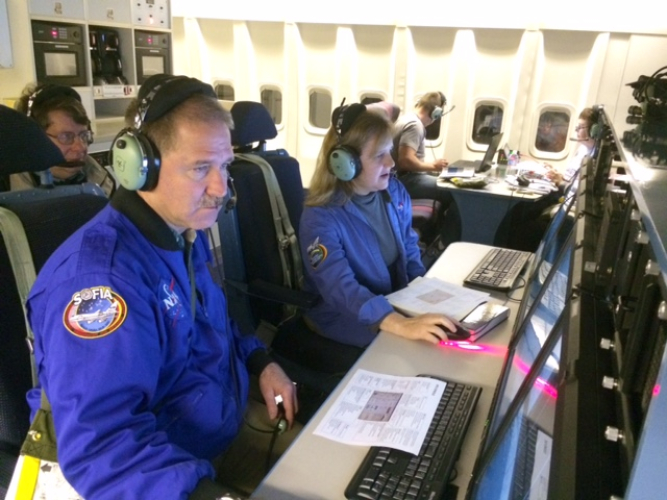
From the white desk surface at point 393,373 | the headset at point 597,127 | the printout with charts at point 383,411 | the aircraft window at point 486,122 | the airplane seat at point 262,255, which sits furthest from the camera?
the aircraft window at point 486,122

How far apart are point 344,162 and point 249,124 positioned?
2.11 feet

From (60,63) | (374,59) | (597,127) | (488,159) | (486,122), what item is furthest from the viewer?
(374,59)

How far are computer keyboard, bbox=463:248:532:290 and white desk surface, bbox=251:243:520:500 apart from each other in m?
0.06

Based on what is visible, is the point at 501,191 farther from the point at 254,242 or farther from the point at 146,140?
the point at 146,140

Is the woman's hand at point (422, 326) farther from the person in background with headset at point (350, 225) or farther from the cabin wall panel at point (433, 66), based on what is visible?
the cabin wall panel at point (433, 66)

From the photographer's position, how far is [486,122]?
18.9 feet

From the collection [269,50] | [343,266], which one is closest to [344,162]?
[343,266]

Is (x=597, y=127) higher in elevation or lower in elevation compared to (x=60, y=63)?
lower

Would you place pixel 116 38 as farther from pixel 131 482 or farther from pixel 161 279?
pixel 131 482

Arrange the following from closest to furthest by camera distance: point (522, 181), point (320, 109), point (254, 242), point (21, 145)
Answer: point (21, 145) → point (254, 242) → point (522, 181) → point (320, 109)

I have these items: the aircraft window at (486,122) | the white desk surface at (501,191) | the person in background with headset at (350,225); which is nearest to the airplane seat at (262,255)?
the person in background with headset at (350,225)

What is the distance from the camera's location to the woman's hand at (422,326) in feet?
5.46

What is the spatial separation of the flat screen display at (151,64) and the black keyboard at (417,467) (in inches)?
181

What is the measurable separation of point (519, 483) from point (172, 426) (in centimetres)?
73
